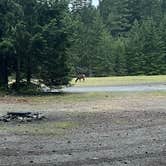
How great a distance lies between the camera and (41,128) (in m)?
15.7

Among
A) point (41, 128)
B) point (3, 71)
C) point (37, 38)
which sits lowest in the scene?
point (41, 128)

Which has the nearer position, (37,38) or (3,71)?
(37,38)

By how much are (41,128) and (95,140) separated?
9.89 feet

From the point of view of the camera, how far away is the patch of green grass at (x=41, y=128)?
14807 millimetres

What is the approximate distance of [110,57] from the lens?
8075cm

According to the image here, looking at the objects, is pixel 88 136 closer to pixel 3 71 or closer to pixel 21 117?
pixel 21 117

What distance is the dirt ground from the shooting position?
34.1 ft

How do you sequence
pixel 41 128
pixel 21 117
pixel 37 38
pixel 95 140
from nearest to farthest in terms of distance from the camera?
pixel 95 140
pixel 41 128
pixel 21 117
pixel 37 38

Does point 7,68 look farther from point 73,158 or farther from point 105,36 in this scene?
point 105,36

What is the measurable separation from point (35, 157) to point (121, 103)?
1369cm

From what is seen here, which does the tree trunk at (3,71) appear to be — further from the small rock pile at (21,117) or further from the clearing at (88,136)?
the small rock pile at (21,117)

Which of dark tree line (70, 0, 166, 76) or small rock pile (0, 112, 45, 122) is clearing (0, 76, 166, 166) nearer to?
small rock pile (0, 112, 45, 122)

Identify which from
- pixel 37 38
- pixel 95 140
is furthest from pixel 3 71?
pixel 95 140

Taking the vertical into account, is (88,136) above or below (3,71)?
below
